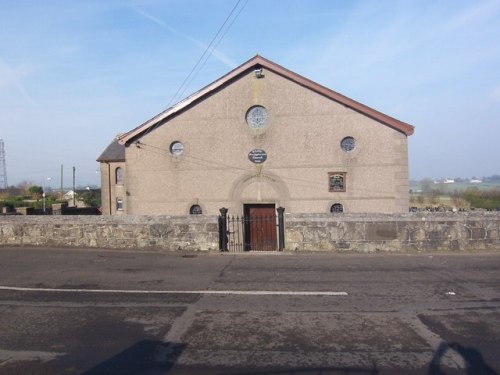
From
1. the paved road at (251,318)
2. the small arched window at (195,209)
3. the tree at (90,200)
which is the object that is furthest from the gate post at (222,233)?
the tree at (90,200)

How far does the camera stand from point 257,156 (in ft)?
62.9

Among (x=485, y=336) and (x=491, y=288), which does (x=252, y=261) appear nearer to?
(x=491, y=288)

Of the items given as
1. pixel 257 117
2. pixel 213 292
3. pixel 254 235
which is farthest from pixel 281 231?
pixel 257 117

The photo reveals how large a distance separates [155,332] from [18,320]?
7.48ft

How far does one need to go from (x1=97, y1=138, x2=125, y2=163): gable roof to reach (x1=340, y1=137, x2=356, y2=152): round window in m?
24.1

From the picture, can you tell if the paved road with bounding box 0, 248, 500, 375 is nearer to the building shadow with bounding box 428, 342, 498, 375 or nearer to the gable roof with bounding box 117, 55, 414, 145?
the building shadow with bounding box 428, 342, 498, 375

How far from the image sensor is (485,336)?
5867mm

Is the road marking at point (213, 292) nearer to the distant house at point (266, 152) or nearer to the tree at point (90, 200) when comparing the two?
the distant house at point (266, 152)

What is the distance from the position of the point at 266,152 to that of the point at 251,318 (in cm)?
1298

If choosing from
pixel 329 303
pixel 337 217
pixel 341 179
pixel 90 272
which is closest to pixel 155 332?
pixel 329 303

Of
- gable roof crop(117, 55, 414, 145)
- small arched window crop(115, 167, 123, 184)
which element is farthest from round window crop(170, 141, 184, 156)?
small arched window crop(115, 167, 123, 184)

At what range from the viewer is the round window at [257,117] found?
19244 mm

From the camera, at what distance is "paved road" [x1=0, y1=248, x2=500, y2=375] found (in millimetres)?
Answer: 5082

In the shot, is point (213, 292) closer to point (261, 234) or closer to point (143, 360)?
point (143, 360)
